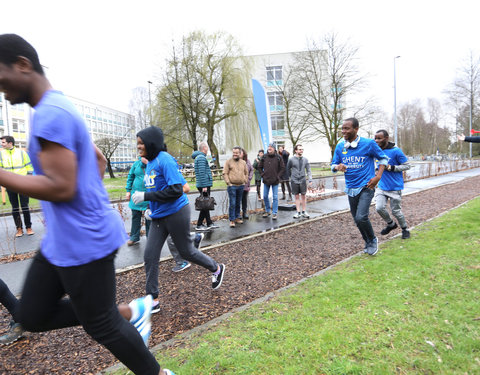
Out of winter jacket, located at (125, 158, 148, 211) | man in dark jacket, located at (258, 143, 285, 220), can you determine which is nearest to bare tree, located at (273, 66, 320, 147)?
man in dark jacket, located at (258, 143, 285, 220)

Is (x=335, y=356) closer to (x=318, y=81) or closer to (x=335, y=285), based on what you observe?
(x=335, y=285)

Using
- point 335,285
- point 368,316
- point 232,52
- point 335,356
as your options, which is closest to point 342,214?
point 335,285

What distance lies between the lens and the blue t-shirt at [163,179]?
3289mm

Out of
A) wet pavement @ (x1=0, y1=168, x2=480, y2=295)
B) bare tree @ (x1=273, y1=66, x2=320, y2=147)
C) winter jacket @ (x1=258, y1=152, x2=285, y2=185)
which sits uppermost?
bare tree @ (x1=273, y1=66, x2=320, y2=147)

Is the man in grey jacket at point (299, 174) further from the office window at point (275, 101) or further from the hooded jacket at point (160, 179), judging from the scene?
the office window at point (275, 101)

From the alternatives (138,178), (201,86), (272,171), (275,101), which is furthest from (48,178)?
(275,101)

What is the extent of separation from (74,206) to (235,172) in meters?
6.41

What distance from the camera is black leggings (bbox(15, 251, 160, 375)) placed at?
1.55 m

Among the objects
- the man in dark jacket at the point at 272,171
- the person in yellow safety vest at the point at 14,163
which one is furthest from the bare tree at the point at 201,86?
the person in yellow safety vest at the point at 14,163

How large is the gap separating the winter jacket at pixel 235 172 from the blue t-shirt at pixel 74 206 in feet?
20.6

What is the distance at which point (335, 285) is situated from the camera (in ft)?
12.1

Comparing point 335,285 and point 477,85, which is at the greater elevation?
point 477,85

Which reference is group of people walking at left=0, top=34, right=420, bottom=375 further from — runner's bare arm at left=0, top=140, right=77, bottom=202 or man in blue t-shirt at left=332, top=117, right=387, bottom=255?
man in blue t-shirt at left=332, top=117, right=387, bottom=255

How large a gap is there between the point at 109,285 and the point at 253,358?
133cm
